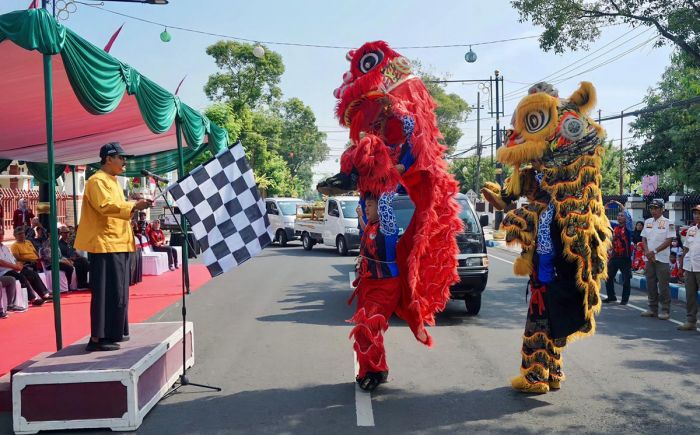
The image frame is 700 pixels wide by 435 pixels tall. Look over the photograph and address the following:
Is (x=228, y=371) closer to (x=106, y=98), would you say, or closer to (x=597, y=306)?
(x=106, y=98)

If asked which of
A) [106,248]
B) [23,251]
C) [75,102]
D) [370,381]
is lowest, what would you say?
[370,381]

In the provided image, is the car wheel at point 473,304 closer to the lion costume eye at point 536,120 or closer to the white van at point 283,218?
the lion costume eye at point 536,120

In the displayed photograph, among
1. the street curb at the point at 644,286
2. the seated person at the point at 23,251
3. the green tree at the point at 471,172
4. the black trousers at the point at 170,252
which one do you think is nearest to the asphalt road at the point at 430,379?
the street curb at the point at 644,286

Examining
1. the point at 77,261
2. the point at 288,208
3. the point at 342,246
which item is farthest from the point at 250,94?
the point at 77,261

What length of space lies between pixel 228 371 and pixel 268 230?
1.64 metres

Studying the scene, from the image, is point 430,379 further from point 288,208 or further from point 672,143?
point 288,208

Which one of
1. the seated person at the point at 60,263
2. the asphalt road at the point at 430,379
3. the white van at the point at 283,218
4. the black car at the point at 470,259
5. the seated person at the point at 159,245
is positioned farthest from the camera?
the white van at the point at 283,218

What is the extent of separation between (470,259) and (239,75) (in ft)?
105

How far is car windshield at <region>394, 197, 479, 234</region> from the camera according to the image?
8586mm

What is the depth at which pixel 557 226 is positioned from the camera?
4980 mm

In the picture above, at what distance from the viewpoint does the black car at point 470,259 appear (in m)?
8.31

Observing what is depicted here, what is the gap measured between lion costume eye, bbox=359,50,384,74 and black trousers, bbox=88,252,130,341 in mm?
2531

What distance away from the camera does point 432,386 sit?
5.23 m

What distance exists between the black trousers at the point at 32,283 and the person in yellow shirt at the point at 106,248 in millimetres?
5426
